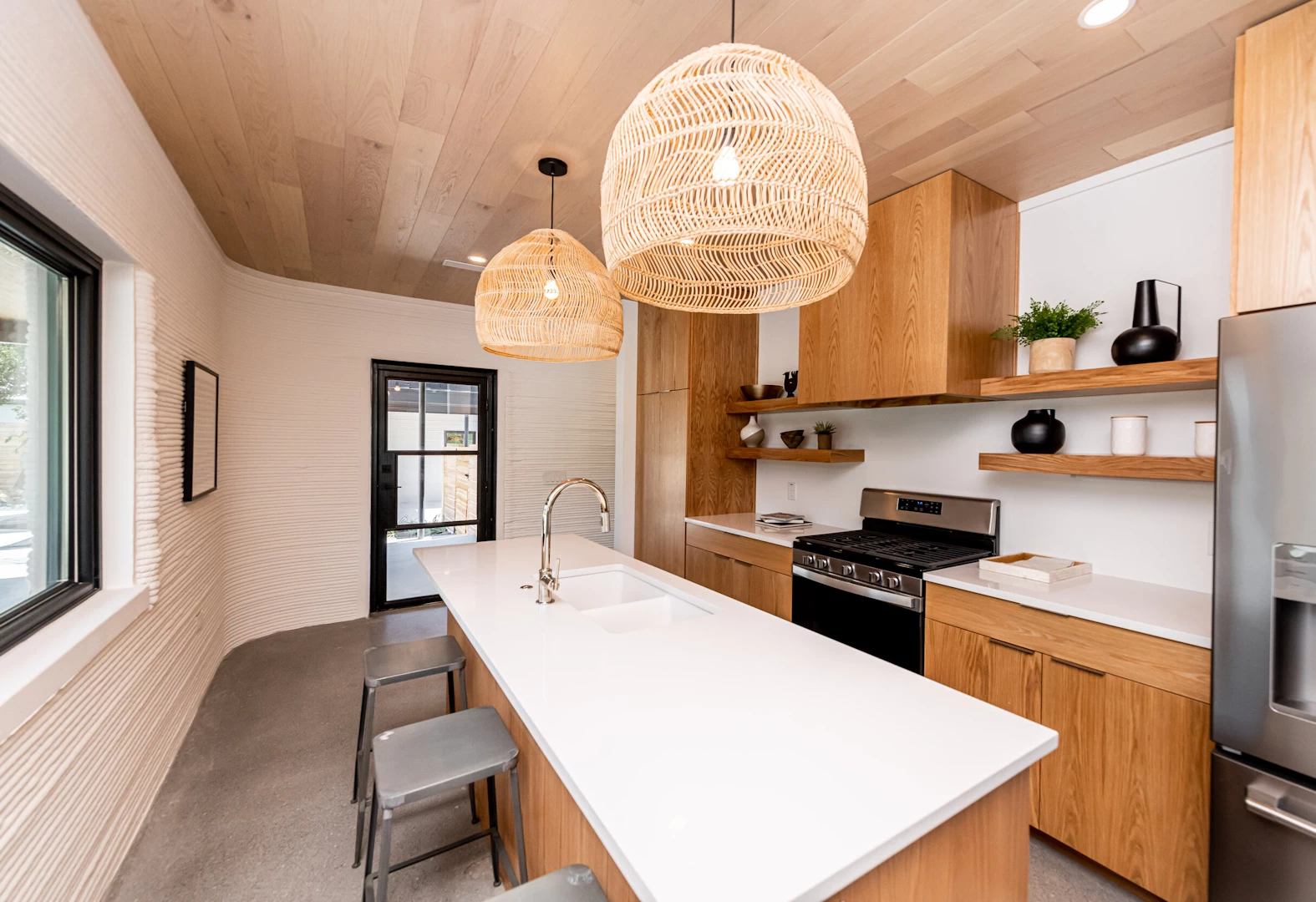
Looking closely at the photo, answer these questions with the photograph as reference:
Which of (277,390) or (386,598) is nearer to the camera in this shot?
(277,390)

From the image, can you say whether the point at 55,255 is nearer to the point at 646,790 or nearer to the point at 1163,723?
the point at 646,790

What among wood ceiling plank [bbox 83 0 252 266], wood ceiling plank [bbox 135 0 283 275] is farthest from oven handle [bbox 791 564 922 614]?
wood ceiling plank [bbox 83 0 252 266]

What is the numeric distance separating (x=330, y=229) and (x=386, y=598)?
2.76 m

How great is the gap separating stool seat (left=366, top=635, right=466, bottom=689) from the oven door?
154 cm

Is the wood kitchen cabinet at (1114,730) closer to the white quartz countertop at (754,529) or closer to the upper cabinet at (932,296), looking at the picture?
the upper cabinet at (932,296)

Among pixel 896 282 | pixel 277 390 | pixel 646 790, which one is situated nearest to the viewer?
pixel 646 790

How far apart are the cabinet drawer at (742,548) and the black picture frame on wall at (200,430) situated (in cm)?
269

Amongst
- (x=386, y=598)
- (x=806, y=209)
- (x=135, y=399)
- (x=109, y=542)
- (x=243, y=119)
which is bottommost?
(x=386, y=598)

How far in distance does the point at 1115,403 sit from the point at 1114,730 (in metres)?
1.25

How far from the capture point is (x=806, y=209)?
100 cm

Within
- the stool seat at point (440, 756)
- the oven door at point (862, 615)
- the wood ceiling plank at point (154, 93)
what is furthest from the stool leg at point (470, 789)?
the wood ceiling plank at point (154, 93)

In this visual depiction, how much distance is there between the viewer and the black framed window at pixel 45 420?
1.41 metres

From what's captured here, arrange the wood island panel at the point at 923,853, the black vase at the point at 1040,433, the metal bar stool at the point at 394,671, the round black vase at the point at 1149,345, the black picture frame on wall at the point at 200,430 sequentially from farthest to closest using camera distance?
the black picture frame on wall at the point at 200,430 < the black vase at the point at 1040,433 < the round black vase at the point at 1149,345 < the metal bar stool at the point at 394,671 < the wood island panel at the point at 923,853

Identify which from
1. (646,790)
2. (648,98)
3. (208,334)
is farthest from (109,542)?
(648,98)
